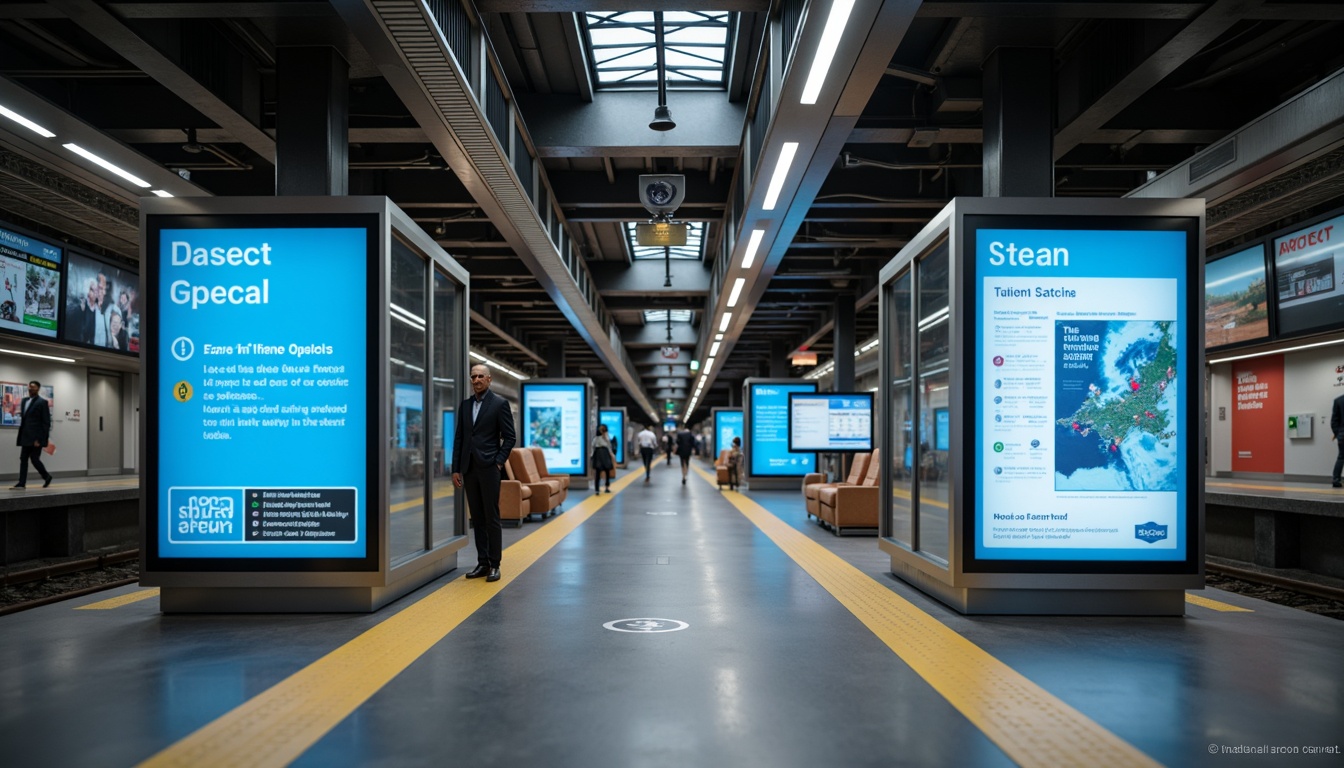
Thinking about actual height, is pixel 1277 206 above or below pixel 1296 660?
above

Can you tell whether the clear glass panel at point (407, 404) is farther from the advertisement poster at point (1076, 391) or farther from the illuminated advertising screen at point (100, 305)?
the illuminated advertising screen at point (100, 305)

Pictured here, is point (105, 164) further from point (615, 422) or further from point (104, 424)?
point (615, 422)

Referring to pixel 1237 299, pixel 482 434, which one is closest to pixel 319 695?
pixel 482 434

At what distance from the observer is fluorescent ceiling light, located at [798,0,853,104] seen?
5395 mm

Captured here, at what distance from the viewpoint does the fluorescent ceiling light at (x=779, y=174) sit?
8391 mm

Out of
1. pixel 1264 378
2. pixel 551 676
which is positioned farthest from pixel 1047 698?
pixel 1264 378

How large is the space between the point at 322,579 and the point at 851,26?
5.06 meters

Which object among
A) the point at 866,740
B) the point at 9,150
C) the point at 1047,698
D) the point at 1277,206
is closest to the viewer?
the point at 866,740

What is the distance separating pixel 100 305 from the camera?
15.2m

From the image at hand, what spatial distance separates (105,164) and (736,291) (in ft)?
31.5

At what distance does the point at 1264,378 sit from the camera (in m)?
18.0

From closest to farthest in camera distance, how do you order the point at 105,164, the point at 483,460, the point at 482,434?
the point at 483,460, the point at 482,434, the point at 105,164

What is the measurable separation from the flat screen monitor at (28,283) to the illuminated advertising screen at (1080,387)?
13103mm

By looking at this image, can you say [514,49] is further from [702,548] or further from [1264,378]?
[1264,378]
